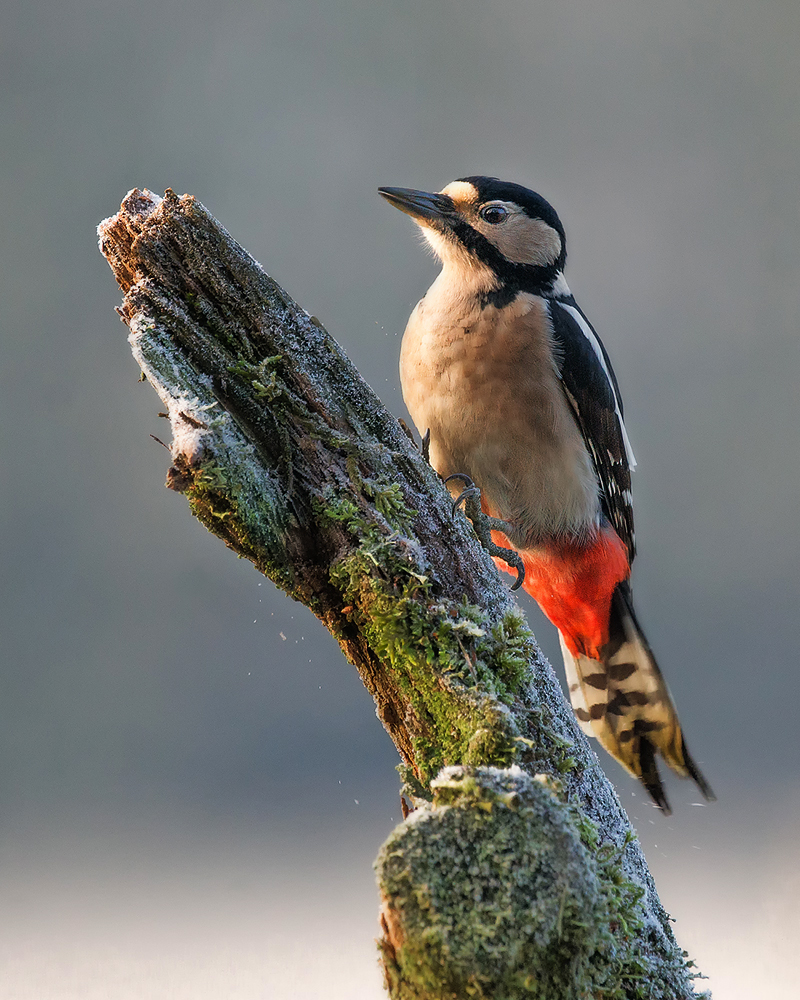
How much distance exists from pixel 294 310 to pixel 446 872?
26.5 inches

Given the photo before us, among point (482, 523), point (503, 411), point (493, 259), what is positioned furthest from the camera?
point (493, 259)

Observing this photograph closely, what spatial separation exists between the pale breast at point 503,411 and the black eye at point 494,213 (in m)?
0.18

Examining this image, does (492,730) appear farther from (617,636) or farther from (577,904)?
(617,636)

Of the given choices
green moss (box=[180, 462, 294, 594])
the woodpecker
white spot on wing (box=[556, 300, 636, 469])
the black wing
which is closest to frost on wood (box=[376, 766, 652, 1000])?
green moss (box=[180, 462, 294, 594])

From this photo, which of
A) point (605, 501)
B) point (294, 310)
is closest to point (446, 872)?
point (294, 310)

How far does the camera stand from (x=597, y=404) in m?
1.71

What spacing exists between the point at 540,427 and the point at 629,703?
54 cm

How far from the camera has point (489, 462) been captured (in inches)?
63.2

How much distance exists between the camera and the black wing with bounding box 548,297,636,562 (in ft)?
5.38

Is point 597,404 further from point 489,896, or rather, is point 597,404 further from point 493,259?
point 489,896

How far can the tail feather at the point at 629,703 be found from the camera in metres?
1.59

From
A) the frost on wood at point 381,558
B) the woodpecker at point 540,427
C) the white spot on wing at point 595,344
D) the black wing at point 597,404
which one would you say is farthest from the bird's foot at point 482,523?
the white spot on wing at point 595,344

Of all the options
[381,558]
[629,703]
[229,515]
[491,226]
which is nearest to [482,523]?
[381,558]

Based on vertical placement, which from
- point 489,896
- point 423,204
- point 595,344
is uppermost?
point 423,204
